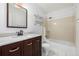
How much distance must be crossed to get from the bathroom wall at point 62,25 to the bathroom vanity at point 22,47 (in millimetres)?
205

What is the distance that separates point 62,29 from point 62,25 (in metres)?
0.05

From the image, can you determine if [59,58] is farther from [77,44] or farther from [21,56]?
[21,56]

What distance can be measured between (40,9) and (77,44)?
66 centimetres

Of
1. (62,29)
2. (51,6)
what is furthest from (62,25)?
(51,6)

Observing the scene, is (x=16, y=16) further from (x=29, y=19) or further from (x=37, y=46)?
(x=37, y=46)

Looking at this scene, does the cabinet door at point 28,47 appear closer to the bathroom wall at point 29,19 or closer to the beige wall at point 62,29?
the bathroom wall at point 29,19

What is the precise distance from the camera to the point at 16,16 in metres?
1.30

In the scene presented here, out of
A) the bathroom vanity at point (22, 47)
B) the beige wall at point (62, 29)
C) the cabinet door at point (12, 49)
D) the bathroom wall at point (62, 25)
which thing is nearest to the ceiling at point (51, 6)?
the bathroom wall at point (62, 25)

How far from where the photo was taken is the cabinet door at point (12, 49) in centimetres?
97

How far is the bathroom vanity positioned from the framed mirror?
8.3 inches

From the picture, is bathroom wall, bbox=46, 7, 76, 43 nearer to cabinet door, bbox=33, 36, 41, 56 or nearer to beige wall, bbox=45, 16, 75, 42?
beige wall, bbox=45, 16, 75, 42

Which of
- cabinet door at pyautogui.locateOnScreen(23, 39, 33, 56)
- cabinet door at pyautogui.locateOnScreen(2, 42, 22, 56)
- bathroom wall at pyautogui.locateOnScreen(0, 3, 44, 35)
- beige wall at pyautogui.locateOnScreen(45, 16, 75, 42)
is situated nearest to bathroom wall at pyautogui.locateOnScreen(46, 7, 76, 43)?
beige wall at pyautogui.locateOnScreen(45, 16, 75, 42)

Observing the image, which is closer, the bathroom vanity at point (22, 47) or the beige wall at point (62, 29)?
the bathroom vanity at point (22, 47)

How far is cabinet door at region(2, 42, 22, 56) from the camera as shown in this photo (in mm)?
972
